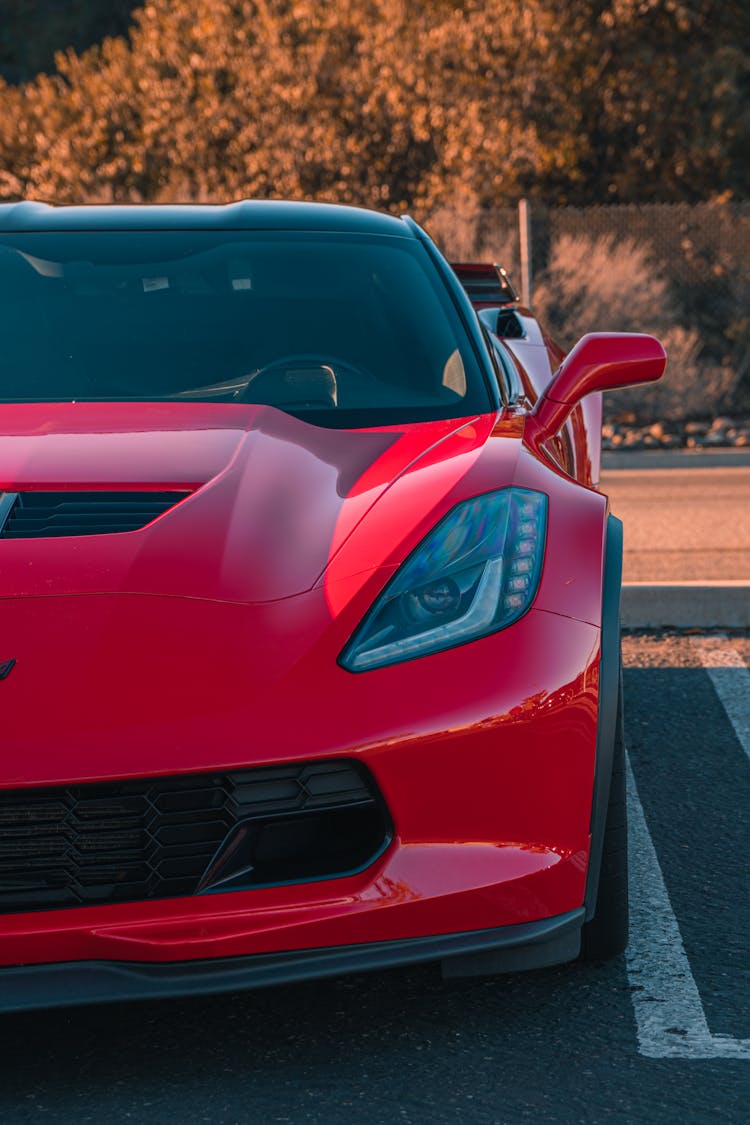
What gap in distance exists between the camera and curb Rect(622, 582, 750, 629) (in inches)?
229

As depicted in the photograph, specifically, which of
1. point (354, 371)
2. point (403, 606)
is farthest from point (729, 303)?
point (403, 606)

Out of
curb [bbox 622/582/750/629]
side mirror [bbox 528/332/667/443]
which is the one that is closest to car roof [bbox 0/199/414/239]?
side mirror [bbox 528/332/667/443]

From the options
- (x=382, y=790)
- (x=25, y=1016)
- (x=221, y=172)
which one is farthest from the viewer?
(x=221, y=172)

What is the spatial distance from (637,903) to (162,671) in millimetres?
1295

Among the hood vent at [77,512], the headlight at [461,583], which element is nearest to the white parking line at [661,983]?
the headlight at [461,583]

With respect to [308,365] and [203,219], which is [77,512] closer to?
[308,365]

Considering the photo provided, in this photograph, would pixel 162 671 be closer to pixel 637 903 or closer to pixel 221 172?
pixel 637 903

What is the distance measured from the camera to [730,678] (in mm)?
5188

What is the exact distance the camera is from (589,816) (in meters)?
2.76

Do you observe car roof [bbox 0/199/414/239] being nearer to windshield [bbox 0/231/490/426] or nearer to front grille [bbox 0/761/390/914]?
windshield [bbox 0/231/490/426]

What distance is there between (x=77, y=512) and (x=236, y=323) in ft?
3.88

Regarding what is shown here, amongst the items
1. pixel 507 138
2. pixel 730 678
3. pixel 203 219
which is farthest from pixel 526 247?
pixel 203 219

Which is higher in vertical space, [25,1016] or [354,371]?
[354,371]

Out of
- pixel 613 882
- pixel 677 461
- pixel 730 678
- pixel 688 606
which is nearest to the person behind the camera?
pixel 613 882
